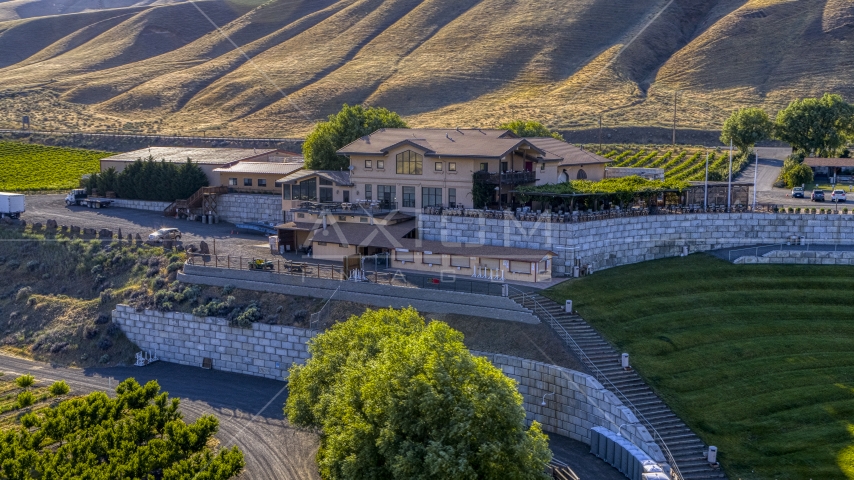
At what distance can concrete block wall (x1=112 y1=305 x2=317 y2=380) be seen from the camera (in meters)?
56.0

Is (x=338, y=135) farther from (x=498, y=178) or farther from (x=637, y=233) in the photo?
(x=637, y=233)

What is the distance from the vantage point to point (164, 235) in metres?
72.0

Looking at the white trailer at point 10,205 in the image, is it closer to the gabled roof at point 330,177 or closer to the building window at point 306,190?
the gabled roof at point 330,177

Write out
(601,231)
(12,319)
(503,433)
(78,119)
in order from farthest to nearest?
(78,119) → (12,319) → (601,231) → (503,433)

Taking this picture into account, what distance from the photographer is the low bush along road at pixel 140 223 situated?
70.6m

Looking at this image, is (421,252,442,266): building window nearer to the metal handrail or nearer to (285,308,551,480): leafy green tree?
the metal handrail

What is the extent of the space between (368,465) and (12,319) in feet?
135

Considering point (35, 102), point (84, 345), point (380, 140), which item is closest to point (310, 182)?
point (380, 140)

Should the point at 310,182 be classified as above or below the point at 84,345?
above

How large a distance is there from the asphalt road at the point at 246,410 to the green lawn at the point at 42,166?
45.9m

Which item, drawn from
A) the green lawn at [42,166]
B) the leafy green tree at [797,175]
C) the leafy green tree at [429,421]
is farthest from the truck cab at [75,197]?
the leafy green tree at [797,175]

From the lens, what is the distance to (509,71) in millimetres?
155375

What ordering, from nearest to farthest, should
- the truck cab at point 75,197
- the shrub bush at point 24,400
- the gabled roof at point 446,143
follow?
1. the shrub bush at point 24,400
2. the gabled roof at point 446,143
3. the truck cab at point 75,197

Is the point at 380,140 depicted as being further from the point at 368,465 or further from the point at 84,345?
the point at 368,465
